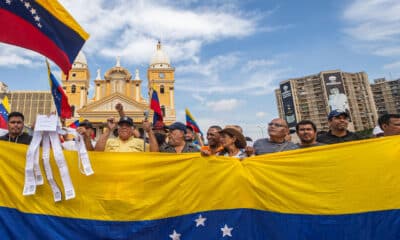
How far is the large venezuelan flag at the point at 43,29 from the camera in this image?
3.30m

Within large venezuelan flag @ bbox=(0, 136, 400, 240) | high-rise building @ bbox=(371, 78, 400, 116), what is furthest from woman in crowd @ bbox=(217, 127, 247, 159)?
high-rise building @ bbox=(371, 78, 400, 116)

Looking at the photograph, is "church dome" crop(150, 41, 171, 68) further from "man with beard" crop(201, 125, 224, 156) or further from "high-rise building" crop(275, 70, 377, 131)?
"man with beard" crop(201, 125, 224, 156)

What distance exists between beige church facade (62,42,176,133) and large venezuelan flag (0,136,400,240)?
4175 centimetres

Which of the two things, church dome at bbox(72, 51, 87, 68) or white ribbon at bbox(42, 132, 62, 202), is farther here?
church dome at bbox(72, 51, 87, 68)

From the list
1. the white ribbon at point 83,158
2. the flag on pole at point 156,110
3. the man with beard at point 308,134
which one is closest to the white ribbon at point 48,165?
the white ribbon at point 83,158

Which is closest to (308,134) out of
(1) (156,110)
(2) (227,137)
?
Result: (2) (227,137)

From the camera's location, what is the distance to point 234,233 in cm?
282

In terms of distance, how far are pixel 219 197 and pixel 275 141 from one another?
4.27 ft

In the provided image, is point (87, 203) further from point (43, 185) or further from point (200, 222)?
point (200, 222)

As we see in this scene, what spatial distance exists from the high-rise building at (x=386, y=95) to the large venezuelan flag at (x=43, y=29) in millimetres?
85022

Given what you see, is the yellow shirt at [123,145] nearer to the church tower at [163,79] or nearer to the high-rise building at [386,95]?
the church tower at [163,79]

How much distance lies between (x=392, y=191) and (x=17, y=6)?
15.5 feet

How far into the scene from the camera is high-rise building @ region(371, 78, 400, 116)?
235 feet

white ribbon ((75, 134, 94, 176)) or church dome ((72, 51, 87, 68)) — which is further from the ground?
church dome ((72, 51, 87, 68))
